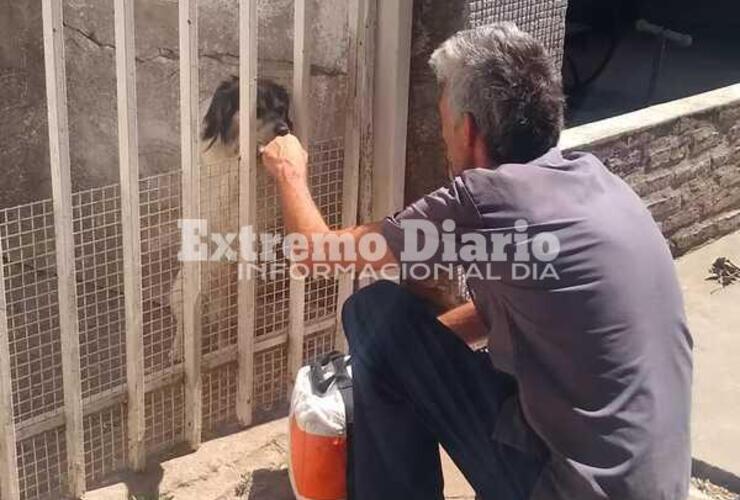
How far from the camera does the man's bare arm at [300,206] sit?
2.88 meters

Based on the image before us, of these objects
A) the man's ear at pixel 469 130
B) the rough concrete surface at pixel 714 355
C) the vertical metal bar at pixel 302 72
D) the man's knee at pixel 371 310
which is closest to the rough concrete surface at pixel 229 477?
the rough concrete surface at pixel 714 355

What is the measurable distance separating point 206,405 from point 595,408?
151 centimetres

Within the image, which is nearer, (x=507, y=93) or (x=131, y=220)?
(x=507, y=93)

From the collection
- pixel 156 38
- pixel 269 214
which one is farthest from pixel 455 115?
pixel 156 38

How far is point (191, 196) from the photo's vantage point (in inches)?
127

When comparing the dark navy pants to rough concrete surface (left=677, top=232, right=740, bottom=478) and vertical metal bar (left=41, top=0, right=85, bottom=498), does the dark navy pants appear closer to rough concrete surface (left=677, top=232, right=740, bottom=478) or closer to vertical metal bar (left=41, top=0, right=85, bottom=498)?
vertical metal bar (left=41, top=0, right=85, bottom=498)

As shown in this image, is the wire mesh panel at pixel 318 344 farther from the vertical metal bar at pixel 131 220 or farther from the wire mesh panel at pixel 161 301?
the vertical metal bar at pixel 131 220

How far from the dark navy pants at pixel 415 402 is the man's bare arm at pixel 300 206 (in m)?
0.18

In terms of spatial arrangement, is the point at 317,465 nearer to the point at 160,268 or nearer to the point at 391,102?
the point at 160,268

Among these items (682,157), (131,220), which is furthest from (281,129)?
(682,157)

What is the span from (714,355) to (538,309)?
2.20m

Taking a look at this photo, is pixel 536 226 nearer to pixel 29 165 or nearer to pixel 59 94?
pixel 59 94

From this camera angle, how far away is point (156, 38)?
4.11m

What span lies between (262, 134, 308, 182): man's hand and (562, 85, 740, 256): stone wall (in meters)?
1.48
